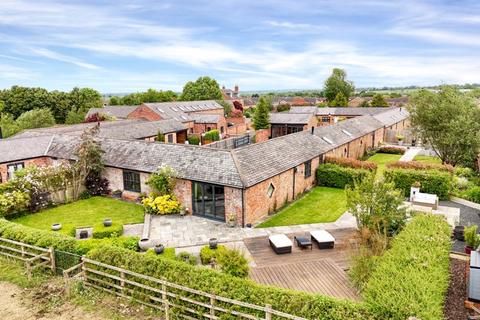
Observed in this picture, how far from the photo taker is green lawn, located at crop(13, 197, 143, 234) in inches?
751

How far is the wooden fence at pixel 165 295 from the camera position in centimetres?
922

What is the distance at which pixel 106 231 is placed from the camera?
54.6 feet

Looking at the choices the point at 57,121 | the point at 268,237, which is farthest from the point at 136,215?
the point at 57,121

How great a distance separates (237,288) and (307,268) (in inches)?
191

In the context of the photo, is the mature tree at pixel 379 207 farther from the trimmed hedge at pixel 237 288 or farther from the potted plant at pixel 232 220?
the trimmed hedge at pixel 237 288

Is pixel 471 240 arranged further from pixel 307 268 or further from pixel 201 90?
pixel 201 90

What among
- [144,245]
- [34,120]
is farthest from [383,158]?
[34,120]

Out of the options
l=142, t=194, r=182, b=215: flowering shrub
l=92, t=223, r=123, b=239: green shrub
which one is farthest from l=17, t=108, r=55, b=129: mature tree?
l=92, t=223, r=123, b=239: green shrub

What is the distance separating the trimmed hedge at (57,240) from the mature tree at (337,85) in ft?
309

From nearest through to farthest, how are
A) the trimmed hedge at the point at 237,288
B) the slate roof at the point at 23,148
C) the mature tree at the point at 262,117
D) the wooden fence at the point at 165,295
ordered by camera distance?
the trimmed hedge at the point at 237,288
the wooden fence at the point at 165,295
the slate roof at the point at 23,148
the mature tree at the point at 262,117

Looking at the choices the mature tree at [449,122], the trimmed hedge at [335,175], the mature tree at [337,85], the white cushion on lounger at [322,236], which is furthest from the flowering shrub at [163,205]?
the mature tree at [337,85]

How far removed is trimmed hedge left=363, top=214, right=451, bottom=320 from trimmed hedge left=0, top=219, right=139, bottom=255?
1016 cm

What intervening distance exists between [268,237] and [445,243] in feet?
25.4

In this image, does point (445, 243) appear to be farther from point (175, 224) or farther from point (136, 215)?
point (136, 215)
